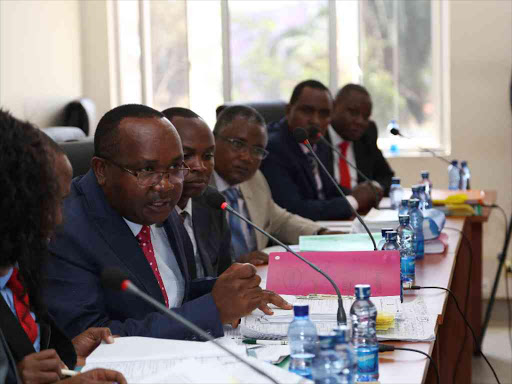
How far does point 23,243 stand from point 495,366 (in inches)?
131

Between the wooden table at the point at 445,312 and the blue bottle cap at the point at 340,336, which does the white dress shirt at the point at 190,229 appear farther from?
the blue bottle cap at the point at 340,336

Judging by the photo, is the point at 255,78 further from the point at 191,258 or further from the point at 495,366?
the point at 191,258

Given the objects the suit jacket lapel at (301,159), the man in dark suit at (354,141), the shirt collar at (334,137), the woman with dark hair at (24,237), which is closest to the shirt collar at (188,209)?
the woman with dark hair at (24,237)

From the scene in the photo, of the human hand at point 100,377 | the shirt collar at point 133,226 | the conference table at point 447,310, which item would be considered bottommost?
the conference table at point 447,310

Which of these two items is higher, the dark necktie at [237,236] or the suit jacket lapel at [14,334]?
the suit jacket lapel at [14,334]

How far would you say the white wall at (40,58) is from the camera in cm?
500

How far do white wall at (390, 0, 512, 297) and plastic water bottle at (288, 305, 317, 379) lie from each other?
4498 mm

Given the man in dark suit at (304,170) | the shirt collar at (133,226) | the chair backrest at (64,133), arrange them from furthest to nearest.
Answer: the man in dark suit at (304,170) < the chair backrest at (64,133) < the shirt collar at (133,226)

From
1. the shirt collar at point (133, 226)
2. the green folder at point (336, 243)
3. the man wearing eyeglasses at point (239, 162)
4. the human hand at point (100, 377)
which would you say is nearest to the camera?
the human hand at point (100, 377)

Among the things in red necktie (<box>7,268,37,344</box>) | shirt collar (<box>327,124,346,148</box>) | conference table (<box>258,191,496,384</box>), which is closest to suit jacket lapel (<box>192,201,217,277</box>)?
conference table (<box>258,191,496,384</box>)

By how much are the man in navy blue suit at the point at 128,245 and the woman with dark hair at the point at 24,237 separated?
0.98ft

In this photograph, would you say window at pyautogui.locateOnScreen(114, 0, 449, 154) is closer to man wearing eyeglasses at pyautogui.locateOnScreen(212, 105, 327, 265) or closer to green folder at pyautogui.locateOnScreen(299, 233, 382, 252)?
man wearing eyeglasses at pyautogui.locateOnScreen(212, 105, 327, 265)

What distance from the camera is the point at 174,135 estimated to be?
2.15 m

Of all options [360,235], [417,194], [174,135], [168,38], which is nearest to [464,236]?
[417,194]
